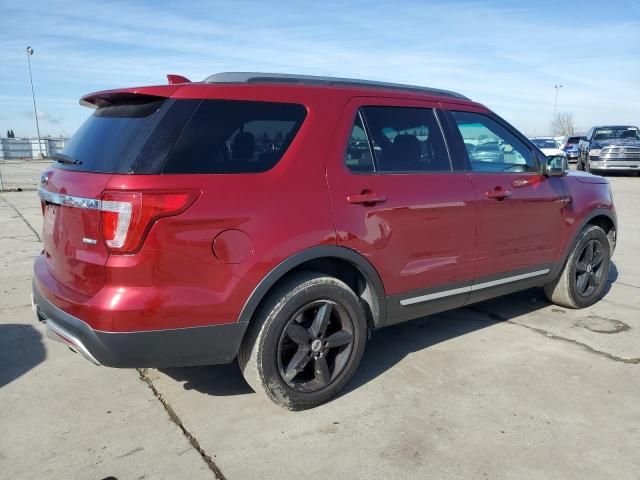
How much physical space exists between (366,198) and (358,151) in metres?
0.32

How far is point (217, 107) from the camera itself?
9.27 ft

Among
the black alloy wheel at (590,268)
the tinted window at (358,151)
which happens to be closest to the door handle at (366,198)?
the tinted window at (358,151)

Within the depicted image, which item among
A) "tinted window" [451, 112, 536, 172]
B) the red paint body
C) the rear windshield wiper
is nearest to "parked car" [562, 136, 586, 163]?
"tinted window" [451, 112, 536, 172]

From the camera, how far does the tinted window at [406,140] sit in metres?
3.42

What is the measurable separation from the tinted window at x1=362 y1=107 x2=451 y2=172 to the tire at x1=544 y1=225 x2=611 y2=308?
1.88m

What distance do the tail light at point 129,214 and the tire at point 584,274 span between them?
12.2 ft

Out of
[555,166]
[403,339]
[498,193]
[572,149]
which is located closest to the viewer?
[498,193]

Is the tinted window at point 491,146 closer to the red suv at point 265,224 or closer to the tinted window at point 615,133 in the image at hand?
the red suv at point 265,224

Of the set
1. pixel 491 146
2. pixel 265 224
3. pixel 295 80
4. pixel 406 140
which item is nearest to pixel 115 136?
pixel 265 224

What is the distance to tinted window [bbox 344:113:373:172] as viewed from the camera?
3.22 m

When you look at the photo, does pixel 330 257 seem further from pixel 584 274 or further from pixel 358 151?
pixel 584 274

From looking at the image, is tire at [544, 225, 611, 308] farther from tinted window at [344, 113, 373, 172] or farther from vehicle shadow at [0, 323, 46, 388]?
vehicle shadow at [0, 323, 46, 388]

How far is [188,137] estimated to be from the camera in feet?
8.89

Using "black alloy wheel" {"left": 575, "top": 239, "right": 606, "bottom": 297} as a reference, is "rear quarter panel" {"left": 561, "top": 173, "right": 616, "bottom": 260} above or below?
above
